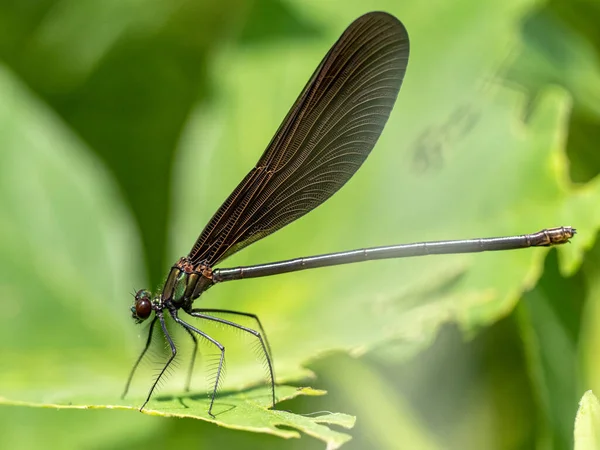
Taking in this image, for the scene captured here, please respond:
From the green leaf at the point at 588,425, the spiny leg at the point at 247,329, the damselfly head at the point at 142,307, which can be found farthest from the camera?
the damselfly head at the point at 142,307

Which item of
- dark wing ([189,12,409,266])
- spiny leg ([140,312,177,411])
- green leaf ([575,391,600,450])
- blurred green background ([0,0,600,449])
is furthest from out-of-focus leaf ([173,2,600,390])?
green leaf ([575,391,600,450])

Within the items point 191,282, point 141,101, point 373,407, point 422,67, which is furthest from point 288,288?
point 141,101

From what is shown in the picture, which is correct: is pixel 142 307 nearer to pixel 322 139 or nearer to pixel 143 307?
pixel 143 307

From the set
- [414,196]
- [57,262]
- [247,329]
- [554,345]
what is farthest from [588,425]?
[57,262]

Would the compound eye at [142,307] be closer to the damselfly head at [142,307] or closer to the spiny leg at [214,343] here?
the damselfly head at [142,307]

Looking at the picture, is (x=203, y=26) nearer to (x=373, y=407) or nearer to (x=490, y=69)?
(x=490, y=69)

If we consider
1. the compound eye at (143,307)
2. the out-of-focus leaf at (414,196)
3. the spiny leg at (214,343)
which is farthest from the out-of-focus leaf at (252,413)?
the compound eye at (143,307)
